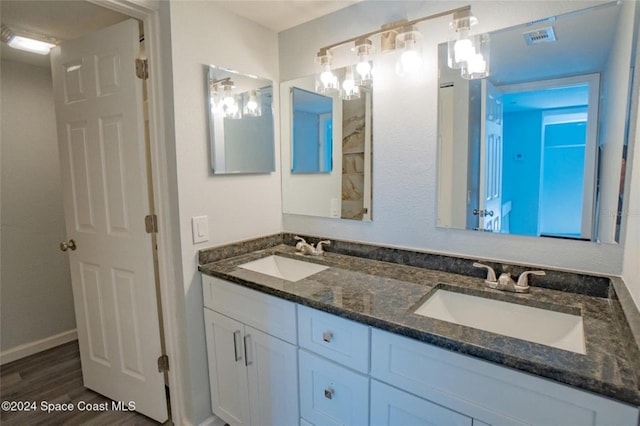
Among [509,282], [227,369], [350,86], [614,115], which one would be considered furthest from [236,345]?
[614,115]

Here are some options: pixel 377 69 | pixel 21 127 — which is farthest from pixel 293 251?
pixel 21 127

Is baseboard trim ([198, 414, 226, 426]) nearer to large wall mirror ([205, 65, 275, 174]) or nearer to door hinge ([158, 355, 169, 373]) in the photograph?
door hinge ([158, 355, 169, 373])

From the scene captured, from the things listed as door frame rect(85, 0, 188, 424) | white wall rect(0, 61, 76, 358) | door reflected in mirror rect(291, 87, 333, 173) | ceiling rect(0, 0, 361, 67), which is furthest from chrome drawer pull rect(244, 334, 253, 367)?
white wall rect(0, 61, 76, 358)

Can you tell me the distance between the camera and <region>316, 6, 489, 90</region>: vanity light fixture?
135cm

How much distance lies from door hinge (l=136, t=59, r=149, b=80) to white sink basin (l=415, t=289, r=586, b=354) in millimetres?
1614

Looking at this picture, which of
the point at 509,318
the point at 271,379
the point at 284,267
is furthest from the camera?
the point at 284,267

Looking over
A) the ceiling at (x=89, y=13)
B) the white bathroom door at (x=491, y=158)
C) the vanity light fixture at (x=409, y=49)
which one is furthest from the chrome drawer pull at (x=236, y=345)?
the ceiling at (x=89, y=13)

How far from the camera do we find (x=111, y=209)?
5.93 ft

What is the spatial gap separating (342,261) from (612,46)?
4.48ft

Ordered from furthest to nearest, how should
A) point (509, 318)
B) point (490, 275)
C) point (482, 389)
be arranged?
point (490, 275)
point (509, 318)
point (482, 389)

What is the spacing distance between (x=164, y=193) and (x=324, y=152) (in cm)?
88

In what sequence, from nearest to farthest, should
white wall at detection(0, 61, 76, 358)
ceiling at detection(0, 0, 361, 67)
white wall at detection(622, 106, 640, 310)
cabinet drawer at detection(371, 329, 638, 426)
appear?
cabinet drawer at detection(371, 329, 638, 426) → white wall at detection(622, 106, 640, 310) → ceiling at detection(0, 0, 361, 67) → white wall at detection(0, 61, 76, 358)

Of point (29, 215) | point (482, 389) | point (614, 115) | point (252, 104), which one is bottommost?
point (482, 389)

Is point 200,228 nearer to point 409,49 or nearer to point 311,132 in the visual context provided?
point 311,132
